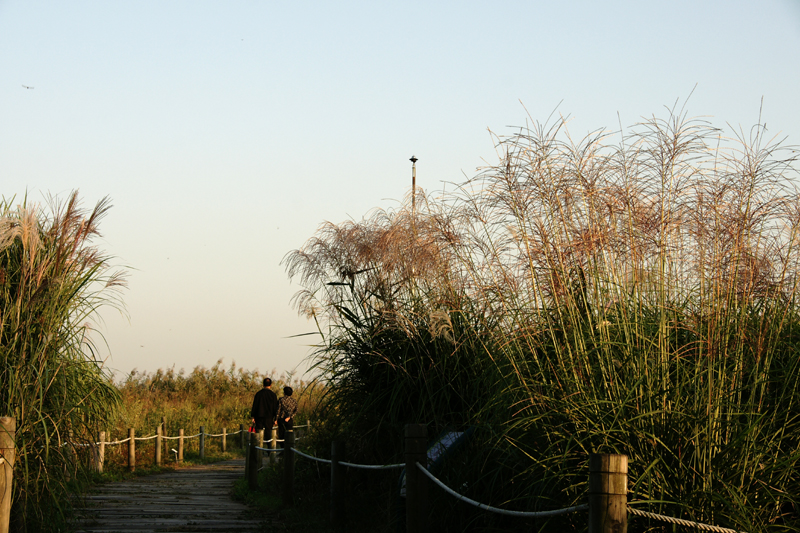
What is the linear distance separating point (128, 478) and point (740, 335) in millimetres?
10655

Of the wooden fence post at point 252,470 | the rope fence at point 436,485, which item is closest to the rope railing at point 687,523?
the rope fence at point 436,485

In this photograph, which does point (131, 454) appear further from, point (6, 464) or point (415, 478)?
point (415, 478)

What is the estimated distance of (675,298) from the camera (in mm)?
4172

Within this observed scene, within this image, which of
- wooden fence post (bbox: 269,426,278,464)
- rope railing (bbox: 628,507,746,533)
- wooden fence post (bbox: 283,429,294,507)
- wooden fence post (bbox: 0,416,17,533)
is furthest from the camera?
wooden fence post (bbox: 269,426,278,464)

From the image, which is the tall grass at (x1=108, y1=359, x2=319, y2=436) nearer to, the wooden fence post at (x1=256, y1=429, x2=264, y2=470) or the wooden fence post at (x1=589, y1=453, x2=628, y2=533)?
the wooden fence post at (x1=256, y1=429, x2=264, y2=470)

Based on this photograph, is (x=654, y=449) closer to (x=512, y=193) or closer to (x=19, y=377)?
(x=512, y=193)

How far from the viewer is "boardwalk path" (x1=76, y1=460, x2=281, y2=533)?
652cm

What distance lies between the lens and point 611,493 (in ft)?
9.16

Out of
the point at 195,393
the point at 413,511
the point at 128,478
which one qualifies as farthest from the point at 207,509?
the point at 195,393

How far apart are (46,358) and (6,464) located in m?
0.72

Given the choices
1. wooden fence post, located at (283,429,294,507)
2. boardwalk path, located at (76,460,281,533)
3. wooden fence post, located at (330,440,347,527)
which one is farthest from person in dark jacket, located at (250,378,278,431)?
wooden fence post, located at (330,440,347,527)

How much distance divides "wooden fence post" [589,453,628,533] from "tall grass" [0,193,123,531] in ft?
11.6

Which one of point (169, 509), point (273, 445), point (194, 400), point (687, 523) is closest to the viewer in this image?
point (687, 523)

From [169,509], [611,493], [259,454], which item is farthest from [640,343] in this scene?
[259,454]
